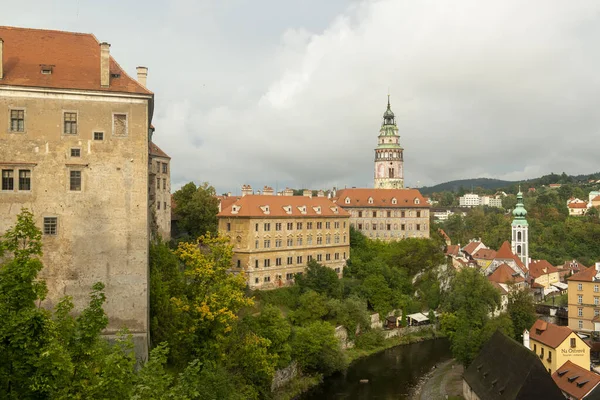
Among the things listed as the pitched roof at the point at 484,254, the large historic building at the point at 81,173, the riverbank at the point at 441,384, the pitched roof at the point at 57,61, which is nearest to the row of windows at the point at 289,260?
the riverbank at the point at 441,384

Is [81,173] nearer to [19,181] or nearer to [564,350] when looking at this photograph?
[19,181]

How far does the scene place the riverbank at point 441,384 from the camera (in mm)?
35281

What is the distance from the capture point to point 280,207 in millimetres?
50781

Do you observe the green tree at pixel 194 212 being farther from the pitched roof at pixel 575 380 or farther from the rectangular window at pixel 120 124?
the pitched roof at pixel 575 380

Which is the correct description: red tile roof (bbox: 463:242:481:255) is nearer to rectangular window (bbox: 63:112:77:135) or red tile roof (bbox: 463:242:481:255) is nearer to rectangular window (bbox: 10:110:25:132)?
rectangular window (bbox: 63:112:77:135)

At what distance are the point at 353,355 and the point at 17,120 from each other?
105 feet

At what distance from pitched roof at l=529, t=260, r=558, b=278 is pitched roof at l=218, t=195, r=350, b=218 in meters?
38.3

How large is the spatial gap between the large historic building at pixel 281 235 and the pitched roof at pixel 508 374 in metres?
20.1

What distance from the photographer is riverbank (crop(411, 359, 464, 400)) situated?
116ft

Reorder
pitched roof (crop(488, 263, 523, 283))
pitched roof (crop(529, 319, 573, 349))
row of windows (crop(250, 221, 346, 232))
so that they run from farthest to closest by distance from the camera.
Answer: pitched roof (crop(488, 263, 523, 283))
row of windows (crop(250, 221, 346, 232))
pitched roof (crop(529, 319, 573, 349))

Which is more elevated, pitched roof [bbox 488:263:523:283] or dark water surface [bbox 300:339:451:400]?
pitched roof [bbox 488:263:523:283]

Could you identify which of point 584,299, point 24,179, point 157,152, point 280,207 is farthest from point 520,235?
point 24,179

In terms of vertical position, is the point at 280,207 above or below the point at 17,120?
below

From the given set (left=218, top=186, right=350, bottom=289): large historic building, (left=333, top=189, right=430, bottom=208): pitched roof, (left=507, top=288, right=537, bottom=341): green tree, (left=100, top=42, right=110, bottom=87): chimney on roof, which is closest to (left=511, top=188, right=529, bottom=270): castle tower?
(left=333, top=189, right=430, bottom=208): pitched roof
